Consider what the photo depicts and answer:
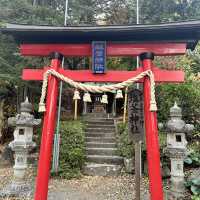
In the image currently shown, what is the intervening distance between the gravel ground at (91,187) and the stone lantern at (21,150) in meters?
0.69

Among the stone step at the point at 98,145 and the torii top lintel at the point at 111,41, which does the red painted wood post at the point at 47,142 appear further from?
the stone step at the point at 98,145

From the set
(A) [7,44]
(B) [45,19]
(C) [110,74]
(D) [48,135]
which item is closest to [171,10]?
(B) [45,19]

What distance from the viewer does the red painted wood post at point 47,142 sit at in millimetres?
5008

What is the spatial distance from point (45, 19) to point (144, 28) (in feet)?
19.6

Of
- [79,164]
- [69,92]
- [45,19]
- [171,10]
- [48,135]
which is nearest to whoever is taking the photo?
[48,135]

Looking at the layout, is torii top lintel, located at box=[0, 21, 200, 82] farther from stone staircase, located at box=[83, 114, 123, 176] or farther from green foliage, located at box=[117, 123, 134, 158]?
stone staircase, located at box=[83, 114, 123, 176]

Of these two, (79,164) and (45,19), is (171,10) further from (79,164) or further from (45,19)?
(79,164)

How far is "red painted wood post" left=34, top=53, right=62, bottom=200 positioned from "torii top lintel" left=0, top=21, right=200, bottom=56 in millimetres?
436

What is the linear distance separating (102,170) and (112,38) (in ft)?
15.2

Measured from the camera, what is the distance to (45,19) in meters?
10.1

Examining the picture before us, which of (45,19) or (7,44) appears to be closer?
(7,44)

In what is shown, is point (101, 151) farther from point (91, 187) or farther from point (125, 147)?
point (91, 187)

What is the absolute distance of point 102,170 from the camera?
8.50 meters

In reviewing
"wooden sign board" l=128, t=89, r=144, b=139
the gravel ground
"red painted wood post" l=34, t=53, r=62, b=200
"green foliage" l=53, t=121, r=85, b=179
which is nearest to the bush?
the gravel ground
